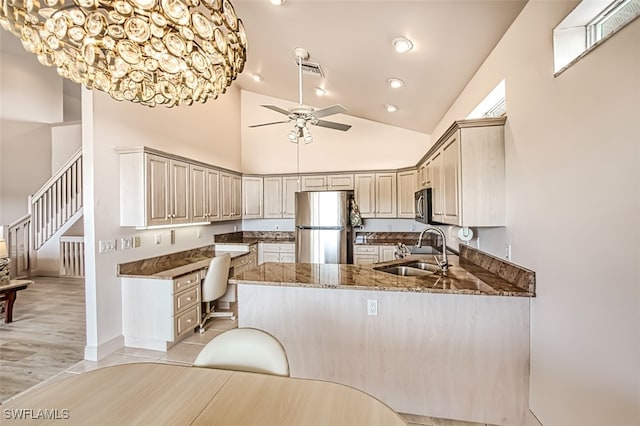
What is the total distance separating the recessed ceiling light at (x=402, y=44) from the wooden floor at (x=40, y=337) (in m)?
4.31

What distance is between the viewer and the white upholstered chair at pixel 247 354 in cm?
126

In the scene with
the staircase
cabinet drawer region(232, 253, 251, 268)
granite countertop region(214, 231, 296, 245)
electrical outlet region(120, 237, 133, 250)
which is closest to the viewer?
electrical outlet region(120, 237, 133, 250)

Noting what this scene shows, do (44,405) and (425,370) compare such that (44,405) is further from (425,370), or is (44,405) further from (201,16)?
(425,370)

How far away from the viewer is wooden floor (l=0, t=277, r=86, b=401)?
8.75 feet

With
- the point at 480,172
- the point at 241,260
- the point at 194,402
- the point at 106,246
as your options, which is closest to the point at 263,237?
the point at 241,260

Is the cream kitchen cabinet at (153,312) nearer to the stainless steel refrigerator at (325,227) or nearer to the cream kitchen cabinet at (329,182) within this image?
the stainless steel refrigerator at (325,227)

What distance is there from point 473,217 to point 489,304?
0.67m

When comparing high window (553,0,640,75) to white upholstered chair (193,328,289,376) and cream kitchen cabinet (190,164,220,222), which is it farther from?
cream kitchen cabinet (190,164,220,222)

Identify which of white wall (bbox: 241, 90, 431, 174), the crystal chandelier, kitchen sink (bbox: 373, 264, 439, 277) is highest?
white wall (bbox: 241, 90, 431, 174)

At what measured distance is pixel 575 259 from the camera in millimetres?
1479

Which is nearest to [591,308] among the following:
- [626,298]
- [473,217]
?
[626,298]

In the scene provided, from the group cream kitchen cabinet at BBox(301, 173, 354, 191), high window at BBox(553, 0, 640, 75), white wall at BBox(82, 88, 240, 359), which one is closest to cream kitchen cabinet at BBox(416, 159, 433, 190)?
cream kitchen cabinet at BBox(301, 173, 354, 191)

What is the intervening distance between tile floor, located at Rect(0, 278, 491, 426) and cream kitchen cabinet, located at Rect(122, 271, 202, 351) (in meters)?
0.12

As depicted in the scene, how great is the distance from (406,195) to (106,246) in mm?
4388
